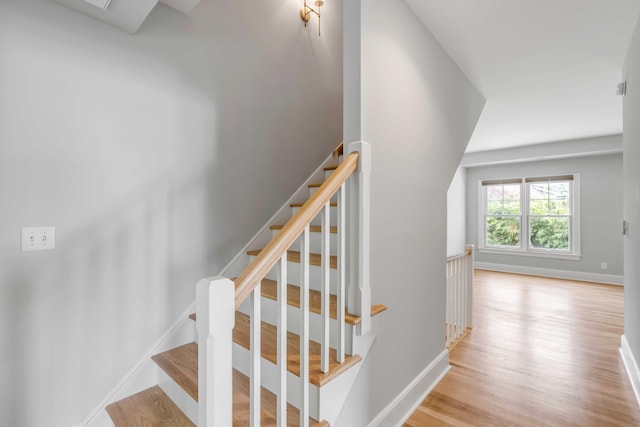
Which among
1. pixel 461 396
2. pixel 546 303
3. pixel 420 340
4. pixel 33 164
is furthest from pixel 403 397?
pixel 546 303

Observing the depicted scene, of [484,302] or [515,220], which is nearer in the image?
[484,302]

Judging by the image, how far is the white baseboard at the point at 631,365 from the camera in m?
2.03

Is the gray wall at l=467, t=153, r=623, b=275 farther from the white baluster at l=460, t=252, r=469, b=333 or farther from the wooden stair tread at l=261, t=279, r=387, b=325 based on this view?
the wooden stair tread at l=261, t=279, r=387, b=325

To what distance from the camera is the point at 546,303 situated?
4.18 metres

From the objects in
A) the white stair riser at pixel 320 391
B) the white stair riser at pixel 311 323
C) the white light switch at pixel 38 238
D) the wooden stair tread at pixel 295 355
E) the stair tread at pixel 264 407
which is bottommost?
the stair tread at pixel 264 407

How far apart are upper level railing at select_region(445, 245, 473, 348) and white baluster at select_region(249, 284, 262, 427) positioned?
7.14ft

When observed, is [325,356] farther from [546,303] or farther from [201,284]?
[546,303]

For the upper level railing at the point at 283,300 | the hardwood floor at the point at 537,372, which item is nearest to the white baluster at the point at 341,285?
the upper level railing at the point at 283,300

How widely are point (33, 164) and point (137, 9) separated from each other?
2.98 feet

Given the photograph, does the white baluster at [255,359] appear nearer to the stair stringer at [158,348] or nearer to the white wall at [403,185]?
the white wall at [403,185]

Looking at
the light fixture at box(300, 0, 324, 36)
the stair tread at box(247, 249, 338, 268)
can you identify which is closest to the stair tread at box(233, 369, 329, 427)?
the stair tread at box(247, 249, 338, 268)

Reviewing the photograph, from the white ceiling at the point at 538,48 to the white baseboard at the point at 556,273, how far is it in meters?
3.21

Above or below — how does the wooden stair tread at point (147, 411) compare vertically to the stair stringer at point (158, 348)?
below

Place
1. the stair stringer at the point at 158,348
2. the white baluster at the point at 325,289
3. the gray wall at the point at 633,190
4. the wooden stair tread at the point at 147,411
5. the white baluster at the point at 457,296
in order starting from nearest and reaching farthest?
the white baluster at the point at 325,289, the wooden stair tread at the point at 147,411, the stair stringer at the point at 158,348, the gray wall at the point at 633,190, the white baluster at the point at 457,296
